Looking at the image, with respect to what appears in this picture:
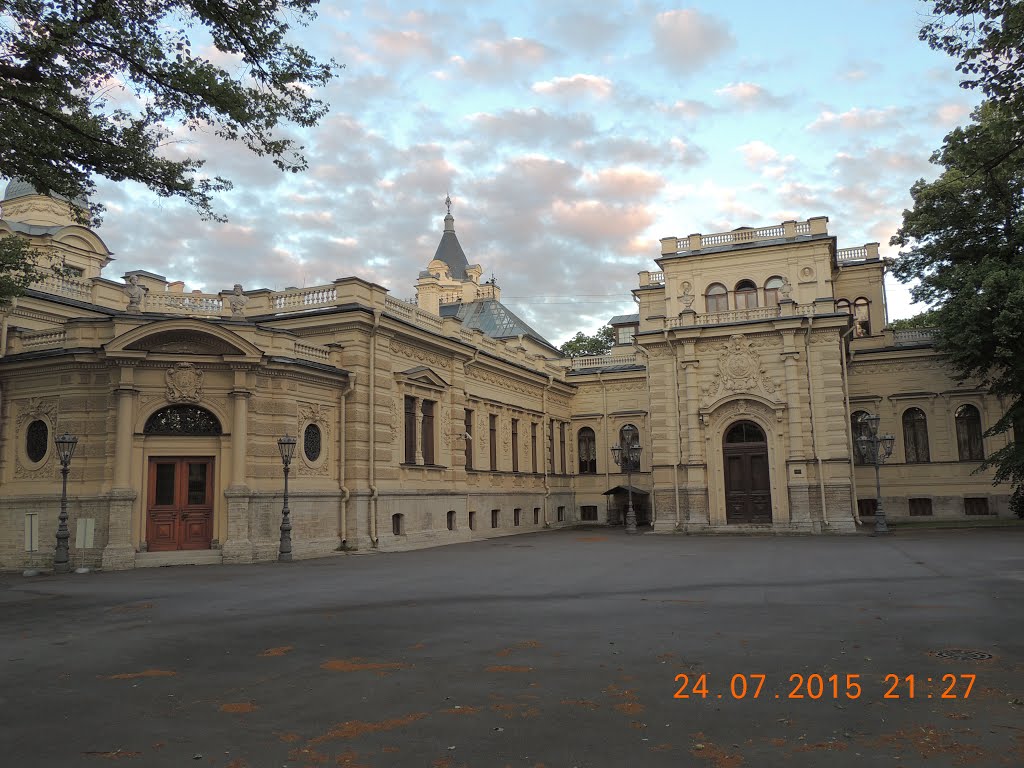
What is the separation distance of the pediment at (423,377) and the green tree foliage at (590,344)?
126ft

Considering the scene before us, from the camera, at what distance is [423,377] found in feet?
94.8

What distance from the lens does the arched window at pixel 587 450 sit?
148 feet

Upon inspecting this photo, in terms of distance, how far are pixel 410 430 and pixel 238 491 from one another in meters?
7.91

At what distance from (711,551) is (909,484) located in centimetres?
1976

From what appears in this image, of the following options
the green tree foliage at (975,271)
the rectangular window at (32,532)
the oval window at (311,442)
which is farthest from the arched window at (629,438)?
the rectangular window at (32,532)

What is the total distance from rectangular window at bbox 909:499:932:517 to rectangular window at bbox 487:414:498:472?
21.0 metres

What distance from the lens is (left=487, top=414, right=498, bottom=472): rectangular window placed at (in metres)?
35.5

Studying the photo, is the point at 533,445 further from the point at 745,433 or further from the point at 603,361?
the point at 745,433

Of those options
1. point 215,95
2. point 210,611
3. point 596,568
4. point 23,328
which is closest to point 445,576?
point 596,568

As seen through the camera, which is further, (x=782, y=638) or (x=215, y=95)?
(x=215, y=95)

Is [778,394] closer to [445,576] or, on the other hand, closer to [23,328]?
Result: [445,576]

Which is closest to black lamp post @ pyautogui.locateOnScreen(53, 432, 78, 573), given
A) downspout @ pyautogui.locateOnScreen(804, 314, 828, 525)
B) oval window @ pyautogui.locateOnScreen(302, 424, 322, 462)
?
oval window @ pyautogui.locateOnScreen(302, 424, 322, 462)

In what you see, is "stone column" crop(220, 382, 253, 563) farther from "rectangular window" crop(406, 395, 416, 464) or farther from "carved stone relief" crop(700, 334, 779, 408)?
"carved stone relief" crop(700, 334, 779, 408)

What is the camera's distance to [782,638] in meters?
9.70
